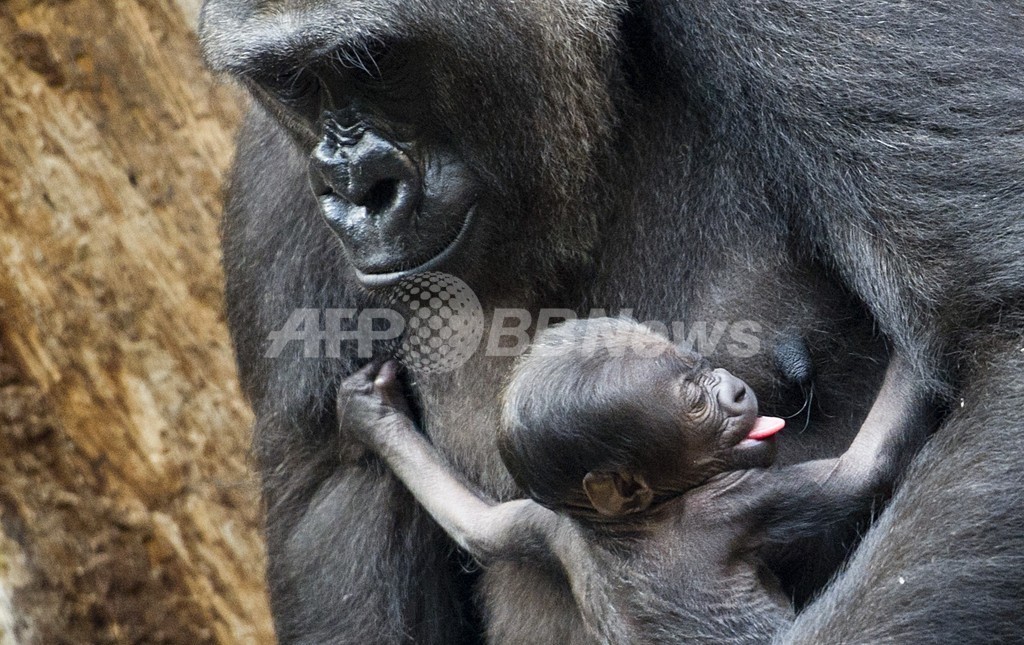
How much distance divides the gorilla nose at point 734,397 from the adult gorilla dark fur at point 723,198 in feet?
1.13

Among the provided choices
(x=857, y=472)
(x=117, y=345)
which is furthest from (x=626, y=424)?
(x=117, y=345)

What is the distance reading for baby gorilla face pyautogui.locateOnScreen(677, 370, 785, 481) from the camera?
3.15m

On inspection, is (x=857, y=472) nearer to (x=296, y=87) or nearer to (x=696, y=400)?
(x=696, y=400)

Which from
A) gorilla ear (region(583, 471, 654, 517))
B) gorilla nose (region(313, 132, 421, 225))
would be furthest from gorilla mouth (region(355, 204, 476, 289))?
gorilla ear (region(583, 471, 654, 517))

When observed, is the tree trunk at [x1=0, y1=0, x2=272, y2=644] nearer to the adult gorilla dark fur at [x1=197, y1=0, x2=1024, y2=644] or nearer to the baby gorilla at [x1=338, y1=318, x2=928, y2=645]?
the adult gorilla dark fur at [x1=197, y1=0, x2=1024, y2=644]

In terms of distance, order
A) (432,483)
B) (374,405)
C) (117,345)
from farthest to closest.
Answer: (117,345)
(374,405)
(432,483)

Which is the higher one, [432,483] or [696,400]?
[696,400]

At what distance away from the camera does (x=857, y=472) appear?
322 cm

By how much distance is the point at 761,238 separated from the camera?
357 cm

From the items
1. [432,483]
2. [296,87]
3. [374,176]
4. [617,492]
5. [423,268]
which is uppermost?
[296,87]

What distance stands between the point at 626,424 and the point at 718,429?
0.20 metres

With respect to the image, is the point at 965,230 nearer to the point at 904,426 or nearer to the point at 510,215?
the point at 904,426

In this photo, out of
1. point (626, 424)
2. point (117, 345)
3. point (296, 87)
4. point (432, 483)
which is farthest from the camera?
point (117, 345)

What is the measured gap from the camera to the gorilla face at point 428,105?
11.0 feet
